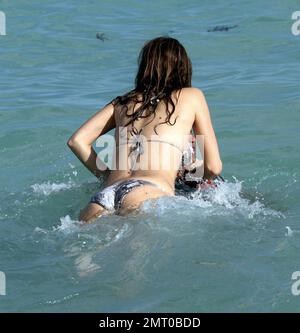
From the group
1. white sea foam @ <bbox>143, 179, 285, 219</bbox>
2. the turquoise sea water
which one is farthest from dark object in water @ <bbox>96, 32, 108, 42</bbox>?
white sea foam @ <bbox>143, 179, 285, 219</bbox>

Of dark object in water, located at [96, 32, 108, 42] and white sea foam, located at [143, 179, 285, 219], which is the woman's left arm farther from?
dark object in water, located at [96, 32, 108, 42]

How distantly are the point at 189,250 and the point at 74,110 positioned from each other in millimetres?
3897

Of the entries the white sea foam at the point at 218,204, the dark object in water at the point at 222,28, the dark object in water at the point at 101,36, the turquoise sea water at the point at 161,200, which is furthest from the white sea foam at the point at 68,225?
the dark object in water at the point at 222,28

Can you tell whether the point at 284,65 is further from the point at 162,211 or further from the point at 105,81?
the point at 162,211

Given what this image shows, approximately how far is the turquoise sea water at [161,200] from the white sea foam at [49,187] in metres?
0.01

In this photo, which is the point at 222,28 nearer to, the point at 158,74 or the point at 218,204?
the point at 158,74

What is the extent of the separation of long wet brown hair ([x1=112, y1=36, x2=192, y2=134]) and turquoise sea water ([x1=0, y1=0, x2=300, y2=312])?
0.61 m

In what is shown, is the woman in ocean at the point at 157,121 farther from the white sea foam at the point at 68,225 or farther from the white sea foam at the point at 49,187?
the white sea foam at the point at 49,187

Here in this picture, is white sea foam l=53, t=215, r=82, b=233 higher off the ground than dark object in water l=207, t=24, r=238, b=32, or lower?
lower

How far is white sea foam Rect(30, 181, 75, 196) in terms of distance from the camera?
19.5 feet

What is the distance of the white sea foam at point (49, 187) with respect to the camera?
5.95m

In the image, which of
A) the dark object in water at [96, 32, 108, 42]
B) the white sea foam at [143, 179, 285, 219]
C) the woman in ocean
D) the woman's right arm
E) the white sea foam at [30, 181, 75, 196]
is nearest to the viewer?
the white sea foam at [143, 179, 285, 219]
